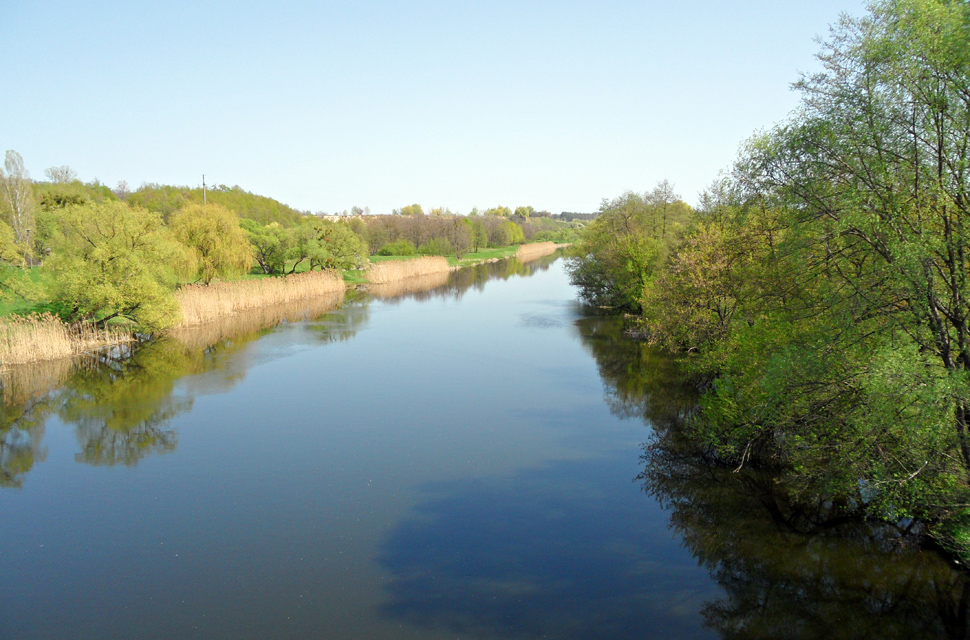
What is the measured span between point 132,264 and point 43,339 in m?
3.85

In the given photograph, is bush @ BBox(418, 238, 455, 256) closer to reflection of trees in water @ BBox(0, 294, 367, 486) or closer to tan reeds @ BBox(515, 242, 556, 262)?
tan reeds @ BBox(515, 242, 556, 262)

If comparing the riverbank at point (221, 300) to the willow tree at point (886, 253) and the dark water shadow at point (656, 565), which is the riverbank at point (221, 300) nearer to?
the dark water shadow at point (656, 565)

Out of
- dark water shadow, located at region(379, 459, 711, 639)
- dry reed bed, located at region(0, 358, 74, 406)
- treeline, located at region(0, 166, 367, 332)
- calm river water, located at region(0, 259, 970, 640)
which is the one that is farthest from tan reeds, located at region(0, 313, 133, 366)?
dark water shadow, located at region(379, 459, 711, 639)

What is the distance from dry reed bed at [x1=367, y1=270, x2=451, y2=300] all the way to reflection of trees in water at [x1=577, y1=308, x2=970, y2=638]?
31.3 m

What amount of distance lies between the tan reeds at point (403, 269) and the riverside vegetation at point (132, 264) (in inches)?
7.4

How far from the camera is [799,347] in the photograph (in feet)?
29.7

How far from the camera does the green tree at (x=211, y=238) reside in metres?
30.9

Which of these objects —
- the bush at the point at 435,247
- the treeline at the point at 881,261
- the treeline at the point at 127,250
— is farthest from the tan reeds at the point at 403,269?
the treeline at the point at 881,261

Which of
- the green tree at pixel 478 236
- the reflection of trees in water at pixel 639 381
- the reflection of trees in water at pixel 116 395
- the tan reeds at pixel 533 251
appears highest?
the green tree at pixel 478 236

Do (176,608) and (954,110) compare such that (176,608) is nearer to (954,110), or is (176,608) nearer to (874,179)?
(874,179)

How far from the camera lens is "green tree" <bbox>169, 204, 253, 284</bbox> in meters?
30.9

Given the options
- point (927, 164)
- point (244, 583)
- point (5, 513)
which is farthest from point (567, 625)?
point (5, 513)

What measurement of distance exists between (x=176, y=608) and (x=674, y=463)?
32.6 ft

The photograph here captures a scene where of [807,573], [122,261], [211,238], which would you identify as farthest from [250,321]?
[807,573]
